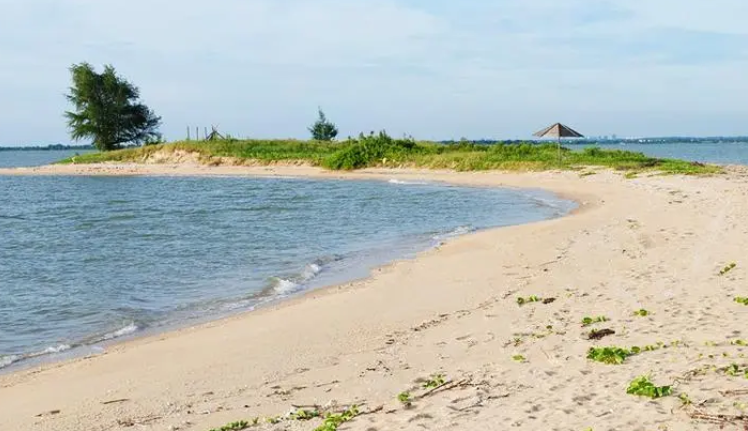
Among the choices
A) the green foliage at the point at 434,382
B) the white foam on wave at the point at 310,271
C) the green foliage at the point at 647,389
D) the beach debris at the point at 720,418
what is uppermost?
the beach debris at the point at 720,418

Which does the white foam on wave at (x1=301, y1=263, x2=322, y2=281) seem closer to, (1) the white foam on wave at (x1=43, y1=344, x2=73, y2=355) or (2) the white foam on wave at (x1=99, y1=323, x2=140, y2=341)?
(2) the white foam on wave at (x1=99, y1=323, x2=140, y2=341)

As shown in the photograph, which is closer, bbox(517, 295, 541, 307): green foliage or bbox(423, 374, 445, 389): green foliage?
bbox(423, 374, 445, 389): green foliage

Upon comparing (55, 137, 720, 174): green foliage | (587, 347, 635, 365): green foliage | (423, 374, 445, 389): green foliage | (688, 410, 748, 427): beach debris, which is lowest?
(423, 374, 445, 389): green foliage

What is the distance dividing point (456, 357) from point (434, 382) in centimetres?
103

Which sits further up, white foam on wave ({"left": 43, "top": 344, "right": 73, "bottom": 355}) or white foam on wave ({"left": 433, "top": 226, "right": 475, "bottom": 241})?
white foam on wave ({"left": 433, "top": 226, "right": 475, "bottom": 241})

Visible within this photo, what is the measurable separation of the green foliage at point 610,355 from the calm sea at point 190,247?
5970 millimetres

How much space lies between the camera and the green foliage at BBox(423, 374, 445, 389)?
21.1ft

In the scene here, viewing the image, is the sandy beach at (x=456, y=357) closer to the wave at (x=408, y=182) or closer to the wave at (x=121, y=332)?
the wave at (x=121, y=332)

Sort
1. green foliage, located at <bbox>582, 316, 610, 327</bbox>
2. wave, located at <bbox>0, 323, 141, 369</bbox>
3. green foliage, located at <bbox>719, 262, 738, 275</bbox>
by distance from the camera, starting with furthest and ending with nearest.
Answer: green foliage, located at <bbox>719, 262, 738, 275</bbox>
wave, located at <bbox>0, 323, 141, 369</bbox>
green foliage, located at <bbox>582, 316, 610, 327</bbox>

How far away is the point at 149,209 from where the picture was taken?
1238 inches

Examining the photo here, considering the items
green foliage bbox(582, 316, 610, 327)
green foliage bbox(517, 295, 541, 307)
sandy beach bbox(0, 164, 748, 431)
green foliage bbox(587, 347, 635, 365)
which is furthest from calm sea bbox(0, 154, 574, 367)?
green foliage bbox(587, 347, 635, 365)

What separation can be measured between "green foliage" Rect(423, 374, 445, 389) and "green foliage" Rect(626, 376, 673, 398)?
1578mm

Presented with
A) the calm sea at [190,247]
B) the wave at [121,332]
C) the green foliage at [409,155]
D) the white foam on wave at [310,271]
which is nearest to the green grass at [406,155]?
the green foliage at [409,155]

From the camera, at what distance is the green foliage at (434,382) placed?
6.42m
